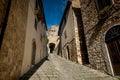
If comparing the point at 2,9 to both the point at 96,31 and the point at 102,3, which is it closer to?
the point at 96,31

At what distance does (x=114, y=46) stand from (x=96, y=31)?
182 cm

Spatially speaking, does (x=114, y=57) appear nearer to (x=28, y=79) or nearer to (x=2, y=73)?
(x=28, y=79)

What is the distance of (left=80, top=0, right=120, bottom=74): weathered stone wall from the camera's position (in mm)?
6533

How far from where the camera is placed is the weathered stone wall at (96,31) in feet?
21.4

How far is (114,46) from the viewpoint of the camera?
615 centimetres

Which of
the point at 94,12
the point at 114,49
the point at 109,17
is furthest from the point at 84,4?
the point at 114,49

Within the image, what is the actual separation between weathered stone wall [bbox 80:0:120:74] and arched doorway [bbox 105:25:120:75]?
306 millimetres

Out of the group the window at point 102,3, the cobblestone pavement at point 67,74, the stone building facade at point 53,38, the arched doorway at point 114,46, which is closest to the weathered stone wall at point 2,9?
the cobblestone pavement at point 67,74

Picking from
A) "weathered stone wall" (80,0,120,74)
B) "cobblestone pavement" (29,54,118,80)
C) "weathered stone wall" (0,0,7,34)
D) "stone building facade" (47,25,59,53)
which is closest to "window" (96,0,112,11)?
"weathered stone wall" (80,0,120,74)

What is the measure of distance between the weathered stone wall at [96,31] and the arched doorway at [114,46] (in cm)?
31

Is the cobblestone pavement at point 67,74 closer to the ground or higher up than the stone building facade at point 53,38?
closer to the ground

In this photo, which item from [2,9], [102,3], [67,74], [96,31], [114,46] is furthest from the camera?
[96,31]

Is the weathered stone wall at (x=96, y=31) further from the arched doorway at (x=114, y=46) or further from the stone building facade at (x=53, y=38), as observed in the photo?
the stone building facade at (x=53, y=38)

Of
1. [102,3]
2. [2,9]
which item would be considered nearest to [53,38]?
[102,3]
